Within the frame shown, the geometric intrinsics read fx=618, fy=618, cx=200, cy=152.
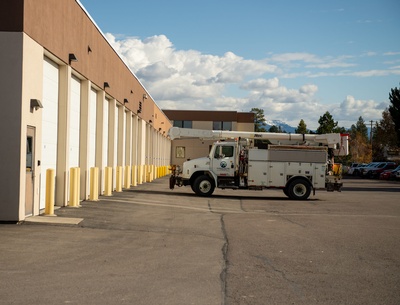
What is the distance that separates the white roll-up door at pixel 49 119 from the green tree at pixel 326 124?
71.6 metres

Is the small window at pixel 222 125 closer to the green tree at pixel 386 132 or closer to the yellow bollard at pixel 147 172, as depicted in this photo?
the green tree at pixel 386 132

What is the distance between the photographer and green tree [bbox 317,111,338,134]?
286ft

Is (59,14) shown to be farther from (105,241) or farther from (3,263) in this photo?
(3,263)

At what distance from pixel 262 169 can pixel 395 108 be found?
163ft

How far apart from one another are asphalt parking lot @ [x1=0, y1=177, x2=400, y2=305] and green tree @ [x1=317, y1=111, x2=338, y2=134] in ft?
227

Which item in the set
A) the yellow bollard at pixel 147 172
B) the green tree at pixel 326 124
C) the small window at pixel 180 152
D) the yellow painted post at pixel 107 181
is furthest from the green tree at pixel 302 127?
the yellow painted post at pixel 107 181

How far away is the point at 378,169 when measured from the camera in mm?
65062

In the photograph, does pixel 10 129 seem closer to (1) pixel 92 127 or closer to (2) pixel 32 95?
(2) pixel 32 95

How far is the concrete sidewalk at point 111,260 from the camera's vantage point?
25.4 ft

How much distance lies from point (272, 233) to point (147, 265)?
5528mm

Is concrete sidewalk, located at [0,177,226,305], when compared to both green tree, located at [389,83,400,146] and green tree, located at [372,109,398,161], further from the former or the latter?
green tree, located at [372,109,398,161]

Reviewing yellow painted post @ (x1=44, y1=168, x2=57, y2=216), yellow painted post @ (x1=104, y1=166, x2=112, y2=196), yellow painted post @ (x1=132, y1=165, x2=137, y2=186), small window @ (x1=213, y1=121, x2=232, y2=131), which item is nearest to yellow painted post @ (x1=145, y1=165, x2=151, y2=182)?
yellow painted post @ (x1=132, y1=165, x2=137, y2=186)

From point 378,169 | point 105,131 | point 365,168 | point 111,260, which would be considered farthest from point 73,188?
point 365,168

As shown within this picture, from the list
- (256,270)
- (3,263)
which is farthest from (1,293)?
(256,270)
